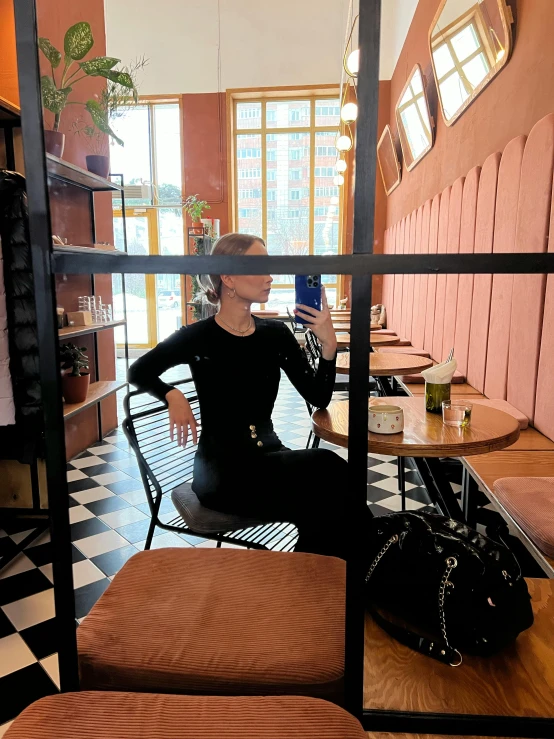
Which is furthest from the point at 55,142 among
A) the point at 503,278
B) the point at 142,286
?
the point at 142,286

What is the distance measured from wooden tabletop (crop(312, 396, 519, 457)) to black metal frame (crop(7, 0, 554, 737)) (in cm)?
93

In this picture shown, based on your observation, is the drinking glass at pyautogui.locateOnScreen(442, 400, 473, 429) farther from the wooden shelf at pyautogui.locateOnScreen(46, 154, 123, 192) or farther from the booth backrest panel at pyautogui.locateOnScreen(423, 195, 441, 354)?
the booth backrest panel at pyautogui.locateOnScreen(423, 195, 441, 354)

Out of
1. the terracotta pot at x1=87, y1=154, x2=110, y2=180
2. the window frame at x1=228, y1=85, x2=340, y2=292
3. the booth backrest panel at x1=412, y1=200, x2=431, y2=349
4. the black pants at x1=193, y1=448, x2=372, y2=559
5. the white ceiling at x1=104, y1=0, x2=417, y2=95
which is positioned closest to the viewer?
the black pants at x1=193, y1=448, x2=372, y2=559

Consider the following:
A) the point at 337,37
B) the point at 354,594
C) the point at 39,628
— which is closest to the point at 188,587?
the point at 354,594

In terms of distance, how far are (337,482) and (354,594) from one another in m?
0.97

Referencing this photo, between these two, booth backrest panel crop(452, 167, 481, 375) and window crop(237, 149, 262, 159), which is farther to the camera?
window crop(237, 149, 262, 159)

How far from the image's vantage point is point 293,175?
30.4 ft

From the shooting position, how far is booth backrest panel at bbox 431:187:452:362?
13.2ft

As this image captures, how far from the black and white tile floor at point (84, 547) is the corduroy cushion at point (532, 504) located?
3.64ft

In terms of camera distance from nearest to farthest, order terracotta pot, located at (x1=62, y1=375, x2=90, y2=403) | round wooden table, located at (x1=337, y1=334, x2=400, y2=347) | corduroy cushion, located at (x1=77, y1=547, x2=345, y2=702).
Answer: corduroy cushion, located at (x1=77, y1=547, x2=345, y2=702) < terracotta pot, located at (x1=62, y1=375, x2=90, y2=403) < round wooden table, located at (x1=337, y1=334, x2=400, y2=347)

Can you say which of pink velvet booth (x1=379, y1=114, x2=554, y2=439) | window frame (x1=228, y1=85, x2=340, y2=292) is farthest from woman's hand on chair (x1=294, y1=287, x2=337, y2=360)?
window frame (x1=228, y1=85, x2=340, y2=292)

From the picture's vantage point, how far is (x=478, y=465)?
2031 mm

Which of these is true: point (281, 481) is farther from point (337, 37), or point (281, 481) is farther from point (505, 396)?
point (337, 37)

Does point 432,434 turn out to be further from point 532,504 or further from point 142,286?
point 142,286
